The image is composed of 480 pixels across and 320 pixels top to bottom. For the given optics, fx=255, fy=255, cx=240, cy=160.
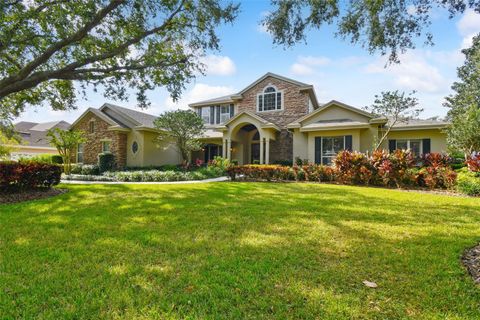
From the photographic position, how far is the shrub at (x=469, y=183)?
9695mm

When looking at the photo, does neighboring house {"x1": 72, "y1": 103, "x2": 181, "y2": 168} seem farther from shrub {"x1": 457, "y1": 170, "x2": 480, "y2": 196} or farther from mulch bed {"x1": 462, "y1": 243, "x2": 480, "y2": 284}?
mulch bed {"x1": 462, "y1": 243, "x2": 480, "y2": 284}

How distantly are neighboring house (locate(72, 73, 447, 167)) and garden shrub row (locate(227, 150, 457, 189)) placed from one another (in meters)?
3.39

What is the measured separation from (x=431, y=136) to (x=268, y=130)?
35.1 ft

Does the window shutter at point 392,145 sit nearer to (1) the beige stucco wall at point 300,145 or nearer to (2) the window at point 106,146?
(1) the beige stucco wall at point 300,145

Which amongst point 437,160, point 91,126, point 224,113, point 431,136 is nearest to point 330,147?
point 437,160

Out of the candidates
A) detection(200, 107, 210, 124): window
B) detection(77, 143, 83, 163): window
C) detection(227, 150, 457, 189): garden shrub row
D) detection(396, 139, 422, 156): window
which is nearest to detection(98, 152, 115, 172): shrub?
detection(77, 143, 83, 163): window

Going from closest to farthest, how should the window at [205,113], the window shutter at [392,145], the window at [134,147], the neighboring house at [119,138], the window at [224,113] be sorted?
the window shutter at [392,145], the neighboring house at [119,138], the window at [134,147], the window at [224,113], the window at [205,113]

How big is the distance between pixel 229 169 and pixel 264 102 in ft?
28.2

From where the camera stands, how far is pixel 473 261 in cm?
356

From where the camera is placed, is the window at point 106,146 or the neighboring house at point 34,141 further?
the neighboring house at point 34,141

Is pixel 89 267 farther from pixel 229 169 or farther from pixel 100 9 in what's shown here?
pixel 229 169

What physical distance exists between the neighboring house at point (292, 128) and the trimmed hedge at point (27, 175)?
11469mm

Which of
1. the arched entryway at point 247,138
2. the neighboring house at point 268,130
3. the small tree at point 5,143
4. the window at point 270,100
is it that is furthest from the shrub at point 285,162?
the small tree at point 5,143

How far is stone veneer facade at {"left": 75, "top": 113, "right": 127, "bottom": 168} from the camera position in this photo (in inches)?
812
